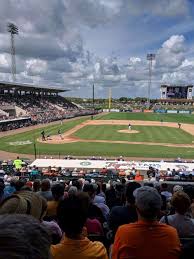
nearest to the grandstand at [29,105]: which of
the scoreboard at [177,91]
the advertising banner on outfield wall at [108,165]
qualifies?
the advertising banner on outfield wall at [108,165]

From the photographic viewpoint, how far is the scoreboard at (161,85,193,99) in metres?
182

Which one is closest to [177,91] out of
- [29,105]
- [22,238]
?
[29,105]

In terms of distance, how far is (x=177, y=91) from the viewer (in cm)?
18238

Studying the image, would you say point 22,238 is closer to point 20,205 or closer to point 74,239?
point 20,205

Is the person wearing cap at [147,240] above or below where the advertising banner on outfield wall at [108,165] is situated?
above

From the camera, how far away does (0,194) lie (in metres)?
8.09

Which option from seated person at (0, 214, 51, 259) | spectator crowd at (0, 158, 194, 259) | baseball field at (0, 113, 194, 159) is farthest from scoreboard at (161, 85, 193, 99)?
seated person at (0, 214, 51, 259)

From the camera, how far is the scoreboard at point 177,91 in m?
182

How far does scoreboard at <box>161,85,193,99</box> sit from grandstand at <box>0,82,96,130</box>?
82310mm

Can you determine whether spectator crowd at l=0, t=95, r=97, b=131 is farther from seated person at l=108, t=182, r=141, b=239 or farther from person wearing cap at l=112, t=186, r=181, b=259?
person wearing cap at l=112, t=186, r=181, b=259

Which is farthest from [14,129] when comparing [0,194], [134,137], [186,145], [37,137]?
[0,194]

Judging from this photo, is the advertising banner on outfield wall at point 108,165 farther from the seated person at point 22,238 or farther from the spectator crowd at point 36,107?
the spectator crowd at point 36,107

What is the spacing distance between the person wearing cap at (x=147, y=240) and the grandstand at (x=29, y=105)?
55995mm

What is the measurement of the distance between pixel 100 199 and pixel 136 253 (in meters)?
4.86
